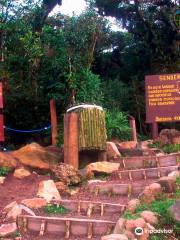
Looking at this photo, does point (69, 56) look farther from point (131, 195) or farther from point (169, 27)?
point (169, 27)

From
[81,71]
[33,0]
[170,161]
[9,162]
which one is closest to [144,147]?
[170,161]

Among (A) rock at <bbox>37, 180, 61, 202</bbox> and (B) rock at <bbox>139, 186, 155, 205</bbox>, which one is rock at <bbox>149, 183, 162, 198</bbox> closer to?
(B) rock at <bbox>139, 186, 155, 205</bbox>

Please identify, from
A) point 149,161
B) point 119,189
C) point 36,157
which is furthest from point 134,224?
point 36,157

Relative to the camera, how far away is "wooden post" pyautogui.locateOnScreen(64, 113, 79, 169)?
9.31 metres

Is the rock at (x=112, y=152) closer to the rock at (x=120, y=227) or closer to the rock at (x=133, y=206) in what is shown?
the rock at (x=133, y=206)

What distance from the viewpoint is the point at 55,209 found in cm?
686

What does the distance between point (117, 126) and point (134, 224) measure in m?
7.07

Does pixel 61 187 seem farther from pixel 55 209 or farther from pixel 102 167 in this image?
pixel 102 167

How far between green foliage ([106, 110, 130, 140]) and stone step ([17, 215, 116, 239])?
610cm

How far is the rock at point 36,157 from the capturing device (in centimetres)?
935

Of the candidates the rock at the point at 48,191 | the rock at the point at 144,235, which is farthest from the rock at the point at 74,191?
the rock at the point at 144,235

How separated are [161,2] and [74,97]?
6553 mm

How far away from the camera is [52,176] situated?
29.1ft

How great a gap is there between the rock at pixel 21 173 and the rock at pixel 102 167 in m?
1.21
